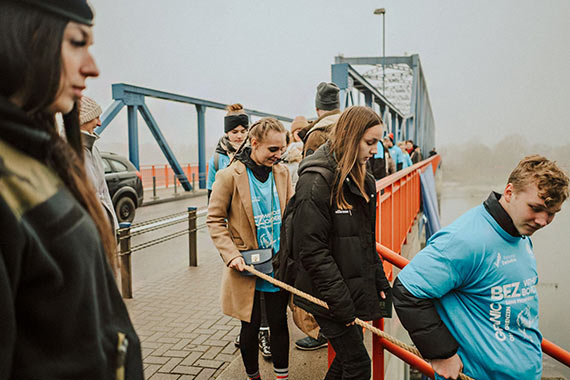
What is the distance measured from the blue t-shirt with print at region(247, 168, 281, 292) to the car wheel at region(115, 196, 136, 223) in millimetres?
7945

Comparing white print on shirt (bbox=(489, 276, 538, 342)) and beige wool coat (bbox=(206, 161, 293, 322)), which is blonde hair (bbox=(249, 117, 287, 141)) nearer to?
beige wool coat (bbox=(206, 161, 293, 322))

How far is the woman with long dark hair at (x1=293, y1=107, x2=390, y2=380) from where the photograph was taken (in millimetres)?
2170

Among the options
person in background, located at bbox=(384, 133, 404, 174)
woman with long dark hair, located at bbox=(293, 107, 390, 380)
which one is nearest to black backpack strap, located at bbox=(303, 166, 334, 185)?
woman with long dark hair, located at bbox=(293, 107, 390, 380)

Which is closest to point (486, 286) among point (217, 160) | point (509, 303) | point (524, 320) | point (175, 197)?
point (509, 303)

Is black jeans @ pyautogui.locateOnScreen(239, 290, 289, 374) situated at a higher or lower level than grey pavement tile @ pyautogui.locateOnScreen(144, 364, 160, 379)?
higher

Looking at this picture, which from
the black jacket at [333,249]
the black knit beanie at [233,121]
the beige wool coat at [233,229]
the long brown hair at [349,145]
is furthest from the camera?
the black knit beanie at [233,121]

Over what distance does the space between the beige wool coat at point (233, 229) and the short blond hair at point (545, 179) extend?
4.84 feet

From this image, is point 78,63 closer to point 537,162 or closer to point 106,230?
point 106,230

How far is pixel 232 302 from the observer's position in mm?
2754

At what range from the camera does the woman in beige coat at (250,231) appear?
2.74 metres

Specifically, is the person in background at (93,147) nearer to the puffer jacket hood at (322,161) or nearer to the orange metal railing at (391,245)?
the puffer jacket hood at (322,161)

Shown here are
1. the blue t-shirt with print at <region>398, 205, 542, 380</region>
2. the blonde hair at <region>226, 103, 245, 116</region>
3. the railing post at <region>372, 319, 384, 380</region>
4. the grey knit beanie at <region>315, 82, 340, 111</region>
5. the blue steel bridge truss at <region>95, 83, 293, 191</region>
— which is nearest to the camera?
the blue t-shirt with print at <region>398, 205, 542, 380</region>

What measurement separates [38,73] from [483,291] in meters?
1.79

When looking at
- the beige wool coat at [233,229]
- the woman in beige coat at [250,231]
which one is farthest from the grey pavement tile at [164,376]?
the beige wool coat at [233,229]
